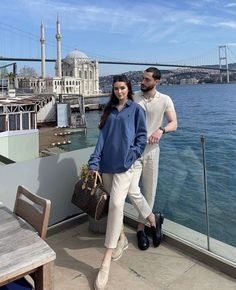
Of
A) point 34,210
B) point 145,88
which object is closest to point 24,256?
point 34,210

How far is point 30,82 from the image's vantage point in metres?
67.8

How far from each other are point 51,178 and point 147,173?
696 millimetres

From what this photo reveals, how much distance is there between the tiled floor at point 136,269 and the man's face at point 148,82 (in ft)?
3.29

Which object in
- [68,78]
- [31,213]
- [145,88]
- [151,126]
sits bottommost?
[31,213]

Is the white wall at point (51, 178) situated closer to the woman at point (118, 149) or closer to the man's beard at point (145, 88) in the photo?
the woman at point (118, 149)

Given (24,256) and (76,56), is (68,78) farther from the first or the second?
(24,256)

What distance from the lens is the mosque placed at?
6419 centimetres

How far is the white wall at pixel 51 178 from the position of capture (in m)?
2.30

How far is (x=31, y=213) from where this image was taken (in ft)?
4.78

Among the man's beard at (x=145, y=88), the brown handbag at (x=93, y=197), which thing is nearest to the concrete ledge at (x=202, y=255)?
the brown handbag at (x=93, y=197)

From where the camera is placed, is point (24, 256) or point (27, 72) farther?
point (27, 72)

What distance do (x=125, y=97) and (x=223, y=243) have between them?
3.51 ft

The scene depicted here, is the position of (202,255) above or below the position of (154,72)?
below

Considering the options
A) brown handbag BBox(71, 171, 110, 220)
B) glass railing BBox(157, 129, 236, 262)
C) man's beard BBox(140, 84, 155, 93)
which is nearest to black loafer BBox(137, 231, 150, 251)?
glass railing BBox(157, 129, 236, 262)
